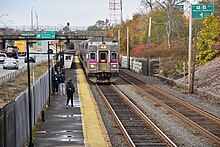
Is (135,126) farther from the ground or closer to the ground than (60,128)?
closer to the ground

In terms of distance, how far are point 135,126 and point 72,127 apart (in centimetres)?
255

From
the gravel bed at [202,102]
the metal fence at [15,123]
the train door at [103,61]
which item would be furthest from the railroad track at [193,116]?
the train door at [103,61]

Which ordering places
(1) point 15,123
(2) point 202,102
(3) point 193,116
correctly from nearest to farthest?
(1) point 15,123 → (3) point 193,116 → (2) point 202,102

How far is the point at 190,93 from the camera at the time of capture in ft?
93.8

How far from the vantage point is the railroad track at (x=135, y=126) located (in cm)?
1421

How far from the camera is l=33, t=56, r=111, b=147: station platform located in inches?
545

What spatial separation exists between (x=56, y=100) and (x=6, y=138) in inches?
580

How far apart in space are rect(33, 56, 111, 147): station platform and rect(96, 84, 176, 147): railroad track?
0.84 meters

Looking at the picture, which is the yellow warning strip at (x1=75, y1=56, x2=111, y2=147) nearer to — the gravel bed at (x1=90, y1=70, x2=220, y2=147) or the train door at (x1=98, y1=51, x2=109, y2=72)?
the gravel bed at (x1=90, y1=70, x2=220, y2=147)

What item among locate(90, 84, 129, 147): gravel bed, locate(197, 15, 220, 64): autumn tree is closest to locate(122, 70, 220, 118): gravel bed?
locate(90, 84, 129, 147): gravel bed

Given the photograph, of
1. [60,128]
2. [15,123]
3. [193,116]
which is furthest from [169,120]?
[15,123]

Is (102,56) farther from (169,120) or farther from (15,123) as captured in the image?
(15,123)

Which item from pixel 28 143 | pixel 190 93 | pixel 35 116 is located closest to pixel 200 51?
pixel 190 93

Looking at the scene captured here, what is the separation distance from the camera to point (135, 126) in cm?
1714
